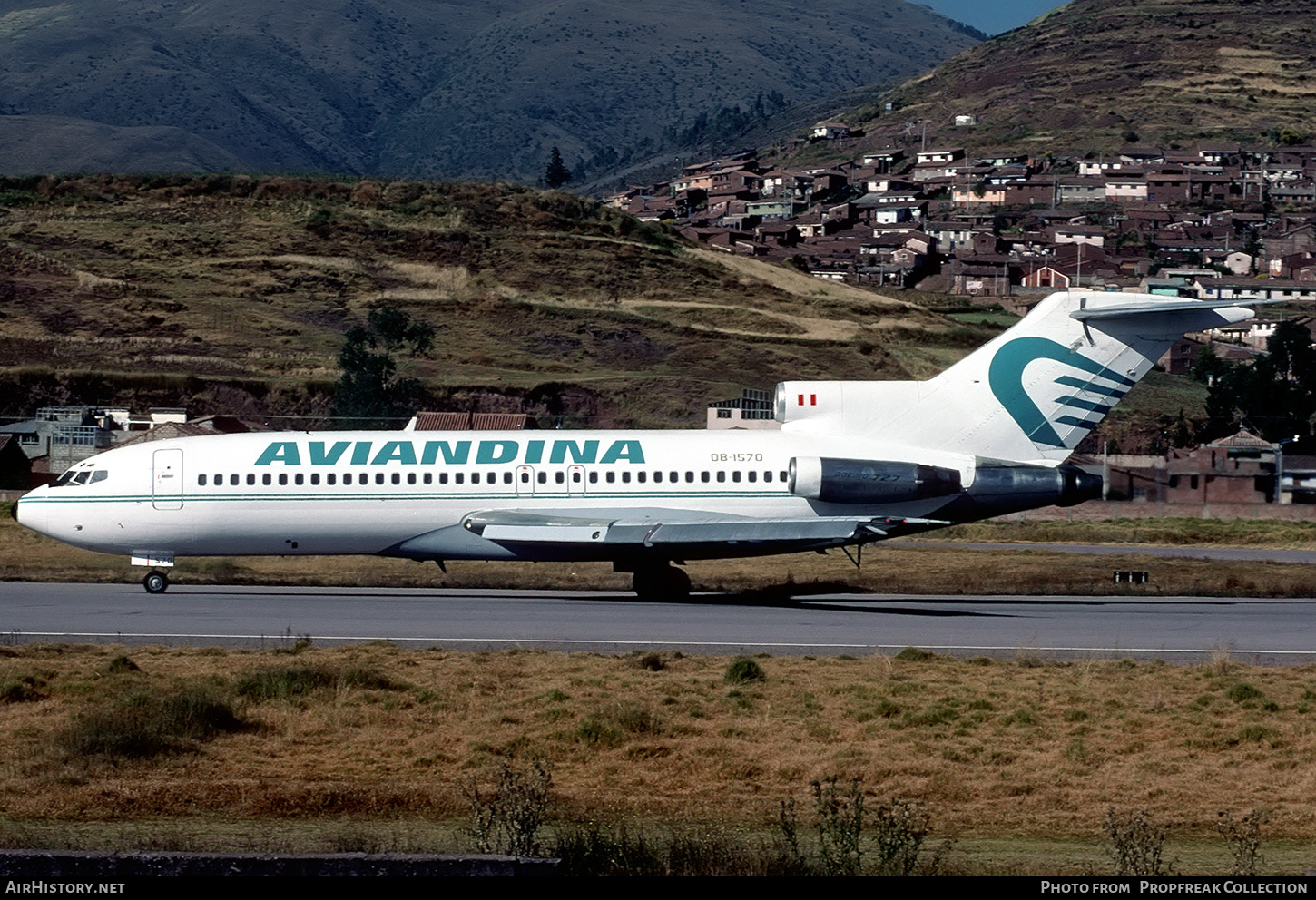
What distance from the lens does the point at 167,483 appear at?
30078mm

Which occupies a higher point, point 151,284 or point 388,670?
point 151,284

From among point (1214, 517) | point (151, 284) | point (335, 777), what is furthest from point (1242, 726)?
point (151, 284)

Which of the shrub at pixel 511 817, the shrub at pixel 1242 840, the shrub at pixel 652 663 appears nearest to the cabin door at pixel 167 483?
A: the shrub at pixel 652 663

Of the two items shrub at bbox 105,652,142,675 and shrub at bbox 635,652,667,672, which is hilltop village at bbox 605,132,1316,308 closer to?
shrub at bbox 635,652,667,672

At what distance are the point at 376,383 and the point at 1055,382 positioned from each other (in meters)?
44.7

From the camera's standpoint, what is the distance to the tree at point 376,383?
6919 centimetres

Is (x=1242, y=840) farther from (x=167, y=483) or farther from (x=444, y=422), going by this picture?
(x=444, y=422)

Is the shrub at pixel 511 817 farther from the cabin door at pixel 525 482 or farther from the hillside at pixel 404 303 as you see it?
the hillside at pixel 404 303

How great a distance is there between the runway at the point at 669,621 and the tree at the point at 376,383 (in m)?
36.2

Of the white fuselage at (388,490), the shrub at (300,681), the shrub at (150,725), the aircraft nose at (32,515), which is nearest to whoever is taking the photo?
the shrub at (150,725)

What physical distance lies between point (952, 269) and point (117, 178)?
7422 cm

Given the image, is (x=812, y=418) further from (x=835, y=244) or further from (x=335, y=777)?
(x=835, y=244)

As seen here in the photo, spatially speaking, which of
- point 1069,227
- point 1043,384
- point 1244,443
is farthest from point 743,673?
point 1069,227

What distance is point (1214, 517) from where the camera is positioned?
58125mm
